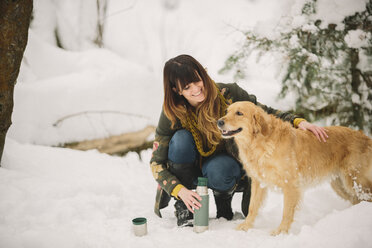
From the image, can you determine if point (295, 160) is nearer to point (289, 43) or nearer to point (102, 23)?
point (289, 43)

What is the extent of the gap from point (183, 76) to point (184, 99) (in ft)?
0.87

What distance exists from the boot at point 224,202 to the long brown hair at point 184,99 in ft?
1.31

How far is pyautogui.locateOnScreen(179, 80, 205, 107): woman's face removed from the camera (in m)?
1.84

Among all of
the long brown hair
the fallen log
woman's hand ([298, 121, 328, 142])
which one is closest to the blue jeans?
the long brown hair

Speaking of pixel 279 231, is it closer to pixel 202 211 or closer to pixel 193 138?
pixel 202 211

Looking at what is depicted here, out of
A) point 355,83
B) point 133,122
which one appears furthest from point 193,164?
point 355,83

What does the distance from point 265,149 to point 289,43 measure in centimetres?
166

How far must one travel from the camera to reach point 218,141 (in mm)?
2031

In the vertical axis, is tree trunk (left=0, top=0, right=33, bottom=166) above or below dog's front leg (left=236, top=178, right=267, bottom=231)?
above

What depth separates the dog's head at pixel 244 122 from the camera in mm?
1719

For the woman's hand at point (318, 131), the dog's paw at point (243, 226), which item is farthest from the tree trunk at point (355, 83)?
the dog's paw at point (243, 226)

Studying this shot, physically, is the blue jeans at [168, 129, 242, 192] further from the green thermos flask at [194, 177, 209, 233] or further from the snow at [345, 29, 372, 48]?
Result: the snow at [345, 29, 372, 48]

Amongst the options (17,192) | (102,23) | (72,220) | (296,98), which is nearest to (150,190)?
(72,220)

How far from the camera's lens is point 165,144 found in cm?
203
